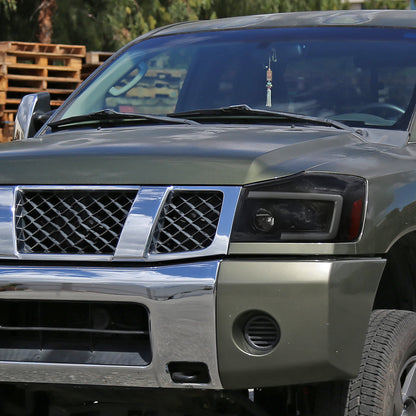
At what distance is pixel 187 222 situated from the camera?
11.2ft

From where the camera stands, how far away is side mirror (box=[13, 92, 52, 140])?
196 inches

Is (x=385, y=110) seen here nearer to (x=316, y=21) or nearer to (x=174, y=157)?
(x=316, y=21)

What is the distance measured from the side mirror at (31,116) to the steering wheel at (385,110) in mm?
1467

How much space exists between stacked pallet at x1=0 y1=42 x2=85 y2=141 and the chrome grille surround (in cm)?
1365

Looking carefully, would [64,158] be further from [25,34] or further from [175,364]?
[25,34]

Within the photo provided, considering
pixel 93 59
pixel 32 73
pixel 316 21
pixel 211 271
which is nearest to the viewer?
pixel 211 271

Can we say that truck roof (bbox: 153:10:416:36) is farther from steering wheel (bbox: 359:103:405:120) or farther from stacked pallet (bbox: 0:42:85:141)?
stacked pallet (bbox: 0:42:85:141)

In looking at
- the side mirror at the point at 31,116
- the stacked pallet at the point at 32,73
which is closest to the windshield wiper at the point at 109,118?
the side mirror at the point at 31,116

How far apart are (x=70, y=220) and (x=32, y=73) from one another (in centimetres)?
1504

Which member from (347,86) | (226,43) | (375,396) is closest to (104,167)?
(375,396)

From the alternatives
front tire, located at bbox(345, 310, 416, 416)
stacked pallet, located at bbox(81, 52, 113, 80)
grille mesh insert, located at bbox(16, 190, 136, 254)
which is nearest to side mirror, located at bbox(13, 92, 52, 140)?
grille mesh insert, located at bbox(16, 190, 136, 254)

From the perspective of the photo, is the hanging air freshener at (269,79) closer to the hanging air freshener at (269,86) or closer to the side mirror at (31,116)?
the hanging air freshener at (269,86)

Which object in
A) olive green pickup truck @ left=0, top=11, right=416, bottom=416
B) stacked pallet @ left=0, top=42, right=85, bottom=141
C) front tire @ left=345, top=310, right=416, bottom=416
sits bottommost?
stacked pallet @ left=0, top=42, right=85, bottom=141

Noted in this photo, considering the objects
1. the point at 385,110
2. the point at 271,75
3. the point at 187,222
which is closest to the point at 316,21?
the point at 271,75
